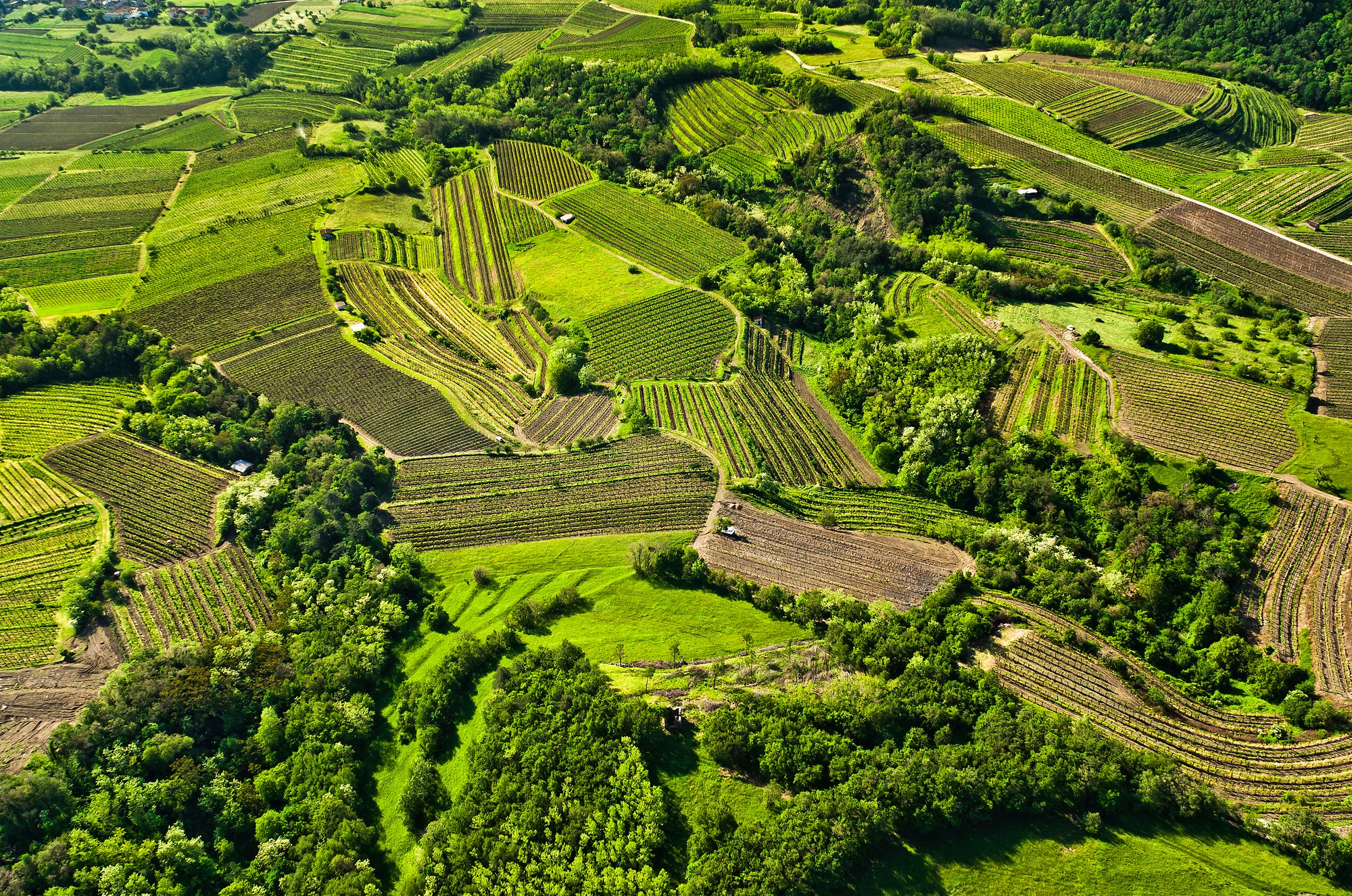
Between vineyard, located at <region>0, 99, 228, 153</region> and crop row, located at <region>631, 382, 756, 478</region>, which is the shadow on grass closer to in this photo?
crop row, located at <region>631, 382, 756, 478</region>

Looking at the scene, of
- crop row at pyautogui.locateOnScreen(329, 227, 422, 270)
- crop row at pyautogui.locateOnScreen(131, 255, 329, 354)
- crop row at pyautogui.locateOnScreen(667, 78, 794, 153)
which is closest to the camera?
crop row at pyautogui.locateOnScreen(131, 255, 329, 354)

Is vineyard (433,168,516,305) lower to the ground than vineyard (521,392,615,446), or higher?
higher

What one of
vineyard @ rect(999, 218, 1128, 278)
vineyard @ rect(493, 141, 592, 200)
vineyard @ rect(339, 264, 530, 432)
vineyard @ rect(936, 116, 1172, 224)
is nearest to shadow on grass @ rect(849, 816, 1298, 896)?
vineyard @ rect(339, 264, 530, 432)

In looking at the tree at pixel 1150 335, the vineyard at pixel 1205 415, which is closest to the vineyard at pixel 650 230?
the tree at pixel 1150 335

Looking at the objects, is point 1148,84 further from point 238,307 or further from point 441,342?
point 238,307

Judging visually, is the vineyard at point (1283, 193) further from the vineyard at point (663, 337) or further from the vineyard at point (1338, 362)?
the vineyard at point (663, 337)

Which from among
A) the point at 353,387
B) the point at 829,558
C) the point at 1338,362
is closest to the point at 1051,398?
the point at 1338,362

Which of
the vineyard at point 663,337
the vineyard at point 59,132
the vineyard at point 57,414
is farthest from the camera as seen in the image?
the vineyard at point 59,132

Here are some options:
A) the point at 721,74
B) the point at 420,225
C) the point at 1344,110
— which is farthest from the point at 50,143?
the point at 1344,110
